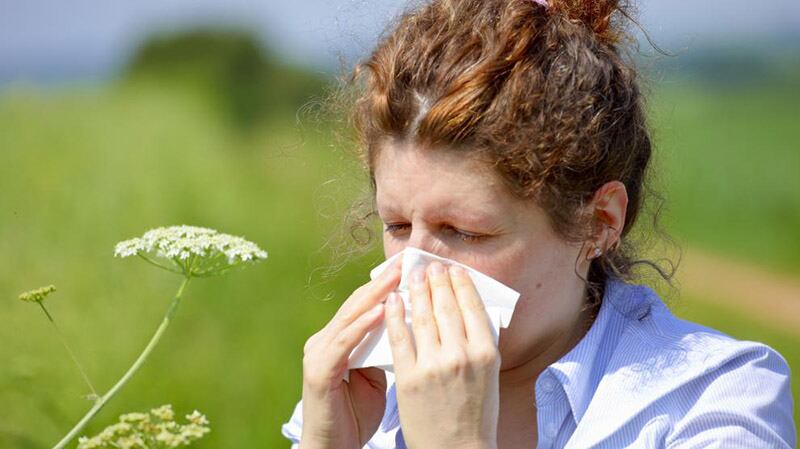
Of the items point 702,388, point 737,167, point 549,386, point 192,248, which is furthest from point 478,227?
point 737,167

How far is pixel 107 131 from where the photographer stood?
4.79m

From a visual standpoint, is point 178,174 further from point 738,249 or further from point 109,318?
point 738,249

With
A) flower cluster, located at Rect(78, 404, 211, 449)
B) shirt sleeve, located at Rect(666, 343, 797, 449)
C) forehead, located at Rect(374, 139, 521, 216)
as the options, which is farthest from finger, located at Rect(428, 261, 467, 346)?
flower cluster, located at Rect(78, 404, 211, 449)

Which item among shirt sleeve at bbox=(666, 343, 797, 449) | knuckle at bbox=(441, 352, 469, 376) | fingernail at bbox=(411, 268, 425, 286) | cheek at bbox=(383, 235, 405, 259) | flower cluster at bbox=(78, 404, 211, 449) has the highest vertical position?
cheek at bbox=(383, 235, 405, 259)

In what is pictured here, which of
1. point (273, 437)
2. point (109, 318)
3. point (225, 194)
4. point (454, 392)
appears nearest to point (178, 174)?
point (225, 194)

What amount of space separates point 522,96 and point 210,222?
2851 millimetres

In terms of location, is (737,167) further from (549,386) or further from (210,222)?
(549,386)

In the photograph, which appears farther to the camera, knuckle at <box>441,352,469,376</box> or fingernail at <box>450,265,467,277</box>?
fingernail at <box>450,265,467,277</box>

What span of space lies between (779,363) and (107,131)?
355 cm

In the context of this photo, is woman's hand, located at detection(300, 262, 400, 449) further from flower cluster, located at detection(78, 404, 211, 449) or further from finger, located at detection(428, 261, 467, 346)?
flower cluster, located at detection(78, 404, 211, 449)

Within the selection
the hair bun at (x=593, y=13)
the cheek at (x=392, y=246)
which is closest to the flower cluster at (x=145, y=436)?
the cheek at (x=392, y=246)

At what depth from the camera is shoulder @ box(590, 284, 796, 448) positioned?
6.04 feet

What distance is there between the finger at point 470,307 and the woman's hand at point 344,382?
0.41 ft

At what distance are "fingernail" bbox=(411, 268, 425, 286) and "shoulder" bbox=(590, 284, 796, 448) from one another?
404mm
